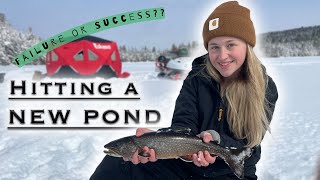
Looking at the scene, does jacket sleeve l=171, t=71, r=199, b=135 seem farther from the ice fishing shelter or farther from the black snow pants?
the ice fishing shelter

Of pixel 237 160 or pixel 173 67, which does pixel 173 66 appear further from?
pixel 237 160

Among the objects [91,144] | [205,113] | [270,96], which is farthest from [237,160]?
[91,144]

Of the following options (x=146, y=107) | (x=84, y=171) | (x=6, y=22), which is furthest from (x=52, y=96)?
(x=6, y=22)

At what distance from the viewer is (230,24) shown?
2.92 m

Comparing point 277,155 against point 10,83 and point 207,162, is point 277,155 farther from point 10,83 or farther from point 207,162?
point 10,83

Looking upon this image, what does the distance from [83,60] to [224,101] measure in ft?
46.5

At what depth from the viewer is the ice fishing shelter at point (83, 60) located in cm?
1627

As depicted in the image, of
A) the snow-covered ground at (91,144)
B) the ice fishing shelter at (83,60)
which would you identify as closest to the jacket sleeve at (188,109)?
the snow-covered ground at (91,144)

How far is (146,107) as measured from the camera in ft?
31.5

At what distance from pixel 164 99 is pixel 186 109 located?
25.8ft

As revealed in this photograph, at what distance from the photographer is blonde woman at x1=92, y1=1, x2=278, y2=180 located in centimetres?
296

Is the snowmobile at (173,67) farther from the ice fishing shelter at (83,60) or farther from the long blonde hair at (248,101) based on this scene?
the long blonde hair at (248,101)

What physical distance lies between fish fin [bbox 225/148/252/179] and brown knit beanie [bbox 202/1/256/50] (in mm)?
726

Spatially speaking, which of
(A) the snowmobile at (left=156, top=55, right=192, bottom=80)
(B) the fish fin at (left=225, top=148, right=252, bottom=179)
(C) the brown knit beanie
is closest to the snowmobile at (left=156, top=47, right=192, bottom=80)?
(A) the snowmobile at (left=156, top=55, right=192, bottom=80)
